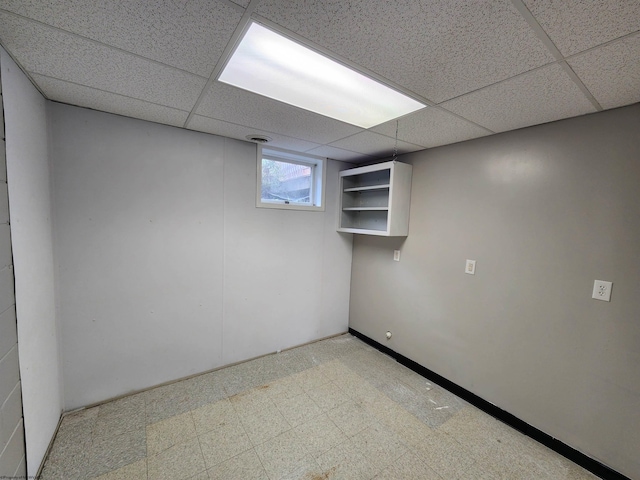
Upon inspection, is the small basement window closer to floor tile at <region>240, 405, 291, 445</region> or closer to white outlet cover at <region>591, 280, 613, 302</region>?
floor tile at <region>240, 405, 291, 445</region>

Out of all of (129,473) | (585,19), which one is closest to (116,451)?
(129,473)

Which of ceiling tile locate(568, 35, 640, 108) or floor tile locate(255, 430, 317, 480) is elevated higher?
ceiling tile locate(568, 35, 640, 108)

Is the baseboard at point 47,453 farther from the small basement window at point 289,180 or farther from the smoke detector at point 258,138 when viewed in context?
the smoke detector at point 258,138

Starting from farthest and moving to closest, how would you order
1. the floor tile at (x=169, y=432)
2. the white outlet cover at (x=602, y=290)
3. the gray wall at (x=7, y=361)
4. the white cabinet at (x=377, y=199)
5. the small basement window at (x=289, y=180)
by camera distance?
the small basement window at (x=289, y=180) → the white cabinet at (x=377, y=199) → the floor tile at (x=169, y=432) → the white outlet cover at (x=602, y=290) → the gray wall at (x=7, y=361)

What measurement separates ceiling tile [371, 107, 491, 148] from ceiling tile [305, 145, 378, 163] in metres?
0.67

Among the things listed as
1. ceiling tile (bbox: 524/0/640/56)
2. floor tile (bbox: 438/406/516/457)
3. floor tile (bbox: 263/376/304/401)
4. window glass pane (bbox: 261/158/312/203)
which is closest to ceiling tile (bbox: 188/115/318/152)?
window glass pane (bbox: 261/158/312/203)

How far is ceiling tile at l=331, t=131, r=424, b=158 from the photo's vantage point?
229 centimetres

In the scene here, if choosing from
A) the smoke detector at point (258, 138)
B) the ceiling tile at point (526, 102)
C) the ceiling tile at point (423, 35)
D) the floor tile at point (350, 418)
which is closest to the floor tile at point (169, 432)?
the floor tile at point (350, 418)

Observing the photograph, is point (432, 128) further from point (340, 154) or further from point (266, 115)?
point (266, 115)

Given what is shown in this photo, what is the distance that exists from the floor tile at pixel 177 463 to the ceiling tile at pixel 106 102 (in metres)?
2.32

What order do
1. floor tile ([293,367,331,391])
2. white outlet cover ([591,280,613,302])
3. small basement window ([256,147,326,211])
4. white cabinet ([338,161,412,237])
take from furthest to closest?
small basement window ([256,147,326,211]), white cabinet ([338,161,412,237]), floor tile ([293,367,331,391]), white outlet cover ([591,280,613,302])

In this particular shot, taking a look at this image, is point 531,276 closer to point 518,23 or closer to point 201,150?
point 518,23

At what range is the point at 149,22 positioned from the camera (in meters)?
1.01

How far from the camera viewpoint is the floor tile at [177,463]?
153cm
